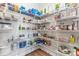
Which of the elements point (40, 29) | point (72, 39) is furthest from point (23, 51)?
point (72, 39)

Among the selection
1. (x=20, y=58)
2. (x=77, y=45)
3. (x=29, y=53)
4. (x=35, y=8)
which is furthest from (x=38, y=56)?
(x=35, y=8)

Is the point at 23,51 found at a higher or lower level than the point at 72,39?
lower

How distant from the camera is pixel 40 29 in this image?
2037 millimetres

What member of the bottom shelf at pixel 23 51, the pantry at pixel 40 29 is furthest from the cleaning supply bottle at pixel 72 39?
the bottom shelf at pixel 23 51

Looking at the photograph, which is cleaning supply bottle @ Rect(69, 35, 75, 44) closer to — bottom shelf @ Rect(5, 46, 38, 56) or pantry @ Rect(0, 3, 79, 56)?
pantry @ Rect(0, 3, 79, 56)

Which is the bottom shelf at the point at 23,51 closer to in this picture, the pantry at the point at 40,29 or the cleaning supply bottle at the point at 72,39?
the pantry at the point at 40,29

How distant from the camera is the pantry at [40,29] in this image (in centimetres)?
196

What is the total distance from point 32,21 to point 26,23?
0.33 feet

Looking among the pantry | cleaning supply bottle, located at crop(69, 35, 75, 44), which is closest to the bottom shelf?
the pantry

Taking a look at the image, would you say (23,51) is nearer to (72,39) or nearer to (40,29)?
(40,29)

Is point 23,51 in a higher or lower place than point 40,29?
lower

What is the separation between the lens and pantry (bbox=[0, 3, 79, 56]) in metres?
1.96

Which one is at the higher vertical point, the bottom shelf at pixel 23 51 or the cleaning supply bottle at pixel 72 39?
the cleaning supply bottle at pixel 72 39

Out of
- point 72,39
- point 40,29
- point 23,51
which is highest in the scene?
point 40,29
